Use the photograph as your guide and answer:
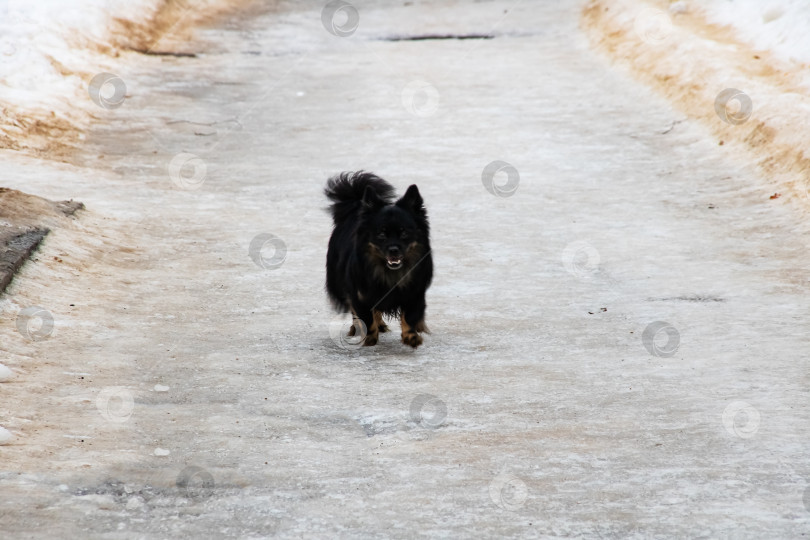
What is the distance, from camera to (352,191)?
9.98 meters

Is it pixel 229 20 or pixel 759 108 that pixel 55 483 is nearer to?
pixel 759 108

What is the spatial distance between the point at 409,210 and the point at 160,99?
14371 millimetres

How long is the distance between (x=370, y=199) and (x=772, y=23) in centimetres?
1501

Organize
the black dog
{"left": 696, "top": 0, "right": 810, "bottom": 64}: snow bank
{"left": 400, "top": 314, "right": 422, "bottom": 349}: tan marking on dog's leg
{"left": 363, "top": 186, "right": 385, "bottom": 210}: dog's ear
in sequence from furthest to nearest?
{"left": 696, "top": 0, "right": 810, "bottom": 64}: snow bank → {"left": 400, "top": 314, "right": 422, "bottom": 349}: tan marking on dog's leg → {"left": 363, "top": 186, "right": 385, "bottom": 210}: dog's ear → the black dog

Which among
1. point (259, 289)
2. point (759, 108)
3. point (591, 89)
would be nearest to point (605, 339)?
point (259, 289)

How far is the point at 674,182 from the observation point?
671 inches

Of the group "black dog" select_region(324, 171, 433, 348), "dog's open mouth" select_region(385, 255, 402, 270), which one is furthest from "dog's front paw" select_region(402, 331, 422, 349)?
"dog's open mouth" select_region(385, 255, 402, 270)

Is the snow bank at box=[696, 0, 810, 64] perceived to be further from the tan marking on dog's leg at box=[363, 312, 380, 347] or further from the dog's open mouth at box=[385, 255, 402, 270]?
the dog's open mouth at box=[385, 255, 402, 270]

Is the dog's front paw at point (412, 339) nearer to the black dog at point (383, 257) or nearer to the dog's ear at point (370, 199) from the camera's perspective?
the black dog at point (383, 257)

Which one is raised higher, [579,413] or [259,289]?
[259,289]

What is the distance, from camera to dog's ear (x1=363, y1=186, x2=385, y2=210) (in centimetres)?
926

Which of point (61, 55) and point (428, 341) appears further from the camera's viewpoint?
point (61, 55)

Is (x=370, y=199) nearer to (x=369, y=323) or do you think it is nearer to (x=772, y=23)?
(x=369, y=323)

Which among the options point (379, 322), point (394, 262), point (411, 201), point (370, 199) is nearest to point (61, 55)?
point (379, 322)
